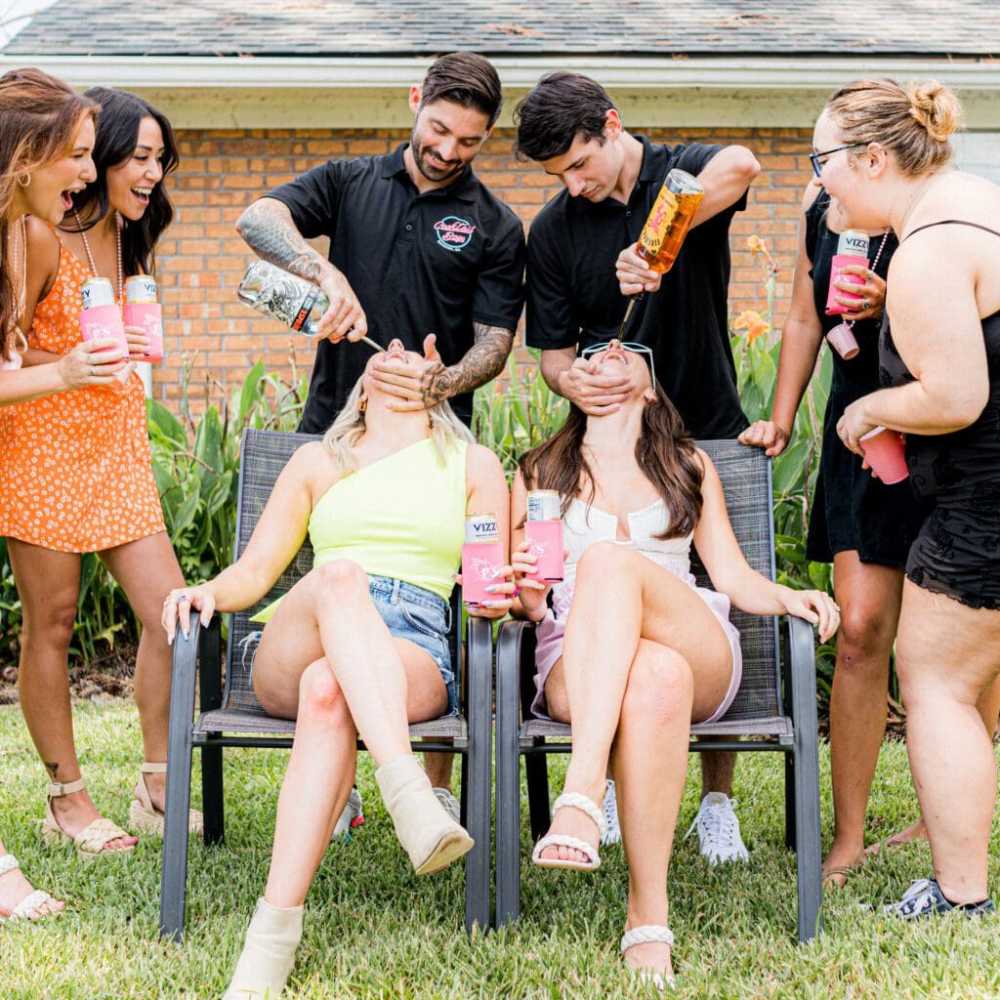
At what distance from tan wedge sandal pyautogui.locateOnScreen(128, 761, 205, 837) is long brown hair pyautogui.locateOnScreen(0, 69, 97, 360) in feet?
4.98

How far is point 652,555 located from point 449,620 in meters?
0.59

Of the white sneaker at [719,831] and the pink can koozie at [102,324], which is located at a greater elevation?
the pink can koozie at [102,324]

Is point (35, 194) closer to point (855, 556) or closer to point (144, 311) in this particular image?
point (144, 311)

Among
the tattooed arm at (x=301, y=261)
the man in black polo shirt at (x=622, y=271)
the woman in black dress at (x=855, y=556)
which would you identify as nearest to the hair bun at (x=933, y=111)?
the woman in black dress at (x=855, y=556)

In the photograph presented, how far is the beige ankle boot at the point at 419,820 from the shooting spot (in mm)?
2717

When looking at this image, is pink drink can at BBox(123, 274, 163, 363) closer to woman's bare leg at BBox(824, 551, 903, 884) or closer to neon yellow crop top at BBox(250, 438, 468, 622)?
neon yellow crop top at BBox(250, 438, 468, 622)

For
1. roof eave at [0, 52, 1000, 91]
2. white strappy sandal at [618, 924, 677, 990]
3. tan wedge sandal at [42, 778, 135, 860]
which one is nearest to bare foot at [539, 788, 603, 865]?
white strappy sandal at [618, 924, 677, 990]

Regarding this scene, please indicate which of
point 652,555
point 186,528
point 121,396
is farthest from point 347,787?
point 186,528

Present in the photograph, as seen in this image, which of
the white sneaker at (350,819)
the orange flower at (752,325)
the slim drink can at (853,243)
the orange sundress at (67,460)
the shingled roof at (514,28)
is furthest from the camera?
the shingled roof at (514,28)

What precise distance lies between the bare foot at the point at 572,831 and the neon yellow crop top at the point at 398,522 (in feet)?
2.83

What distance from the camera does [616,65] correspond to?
26.8 feet

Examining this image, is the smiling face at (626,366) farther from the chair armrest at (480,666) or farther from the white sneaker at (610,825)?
the white sneaker at (610,825)

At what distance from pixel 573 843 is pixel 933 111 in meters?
1.81

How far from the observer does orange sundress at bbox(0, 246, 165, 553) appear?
141 inches
